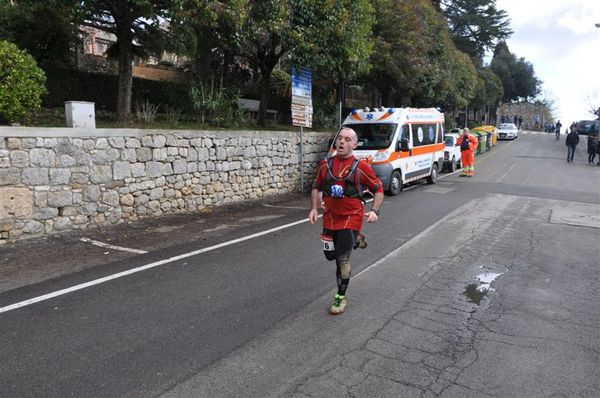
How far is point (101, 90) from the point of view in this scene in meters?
12.9

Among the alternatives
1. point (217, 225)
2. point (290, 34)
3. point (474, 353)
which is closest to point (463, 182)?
point (290, 34)

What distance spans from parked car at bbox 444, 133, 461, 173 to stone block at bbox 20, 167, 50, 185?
16987 mm

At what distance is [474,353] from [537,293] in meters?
2.01

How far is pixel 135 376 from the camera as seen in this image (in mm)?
3510

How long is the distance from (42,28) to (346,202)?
10122 mm

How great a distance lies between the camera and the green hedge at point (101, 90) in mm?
11641

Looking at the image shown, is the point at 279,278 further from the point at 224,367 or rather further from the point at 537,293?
the point at 537,293

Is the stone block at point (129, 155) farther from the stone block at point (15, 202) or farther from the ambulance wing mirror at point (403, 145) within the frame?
the ambulance wing mirror at point (403, 145)

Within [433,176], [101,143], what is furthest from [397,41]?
[101,143]

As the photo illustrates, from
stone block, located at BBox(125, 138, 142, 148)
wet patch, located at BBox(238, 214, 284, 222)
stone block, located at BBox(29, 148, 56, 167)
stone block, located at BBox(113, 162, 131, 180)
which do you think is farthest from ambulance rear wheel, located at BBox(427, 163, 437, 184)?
stone block, located at BBox(29, 148, 56, 167)

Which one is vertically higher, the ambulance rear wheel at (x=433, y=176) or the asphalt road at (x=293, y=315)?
the ambulance rear wheel at (x=433, y=176)

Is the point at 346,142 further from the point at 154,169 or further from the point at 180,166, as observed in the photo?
the point at 180,166

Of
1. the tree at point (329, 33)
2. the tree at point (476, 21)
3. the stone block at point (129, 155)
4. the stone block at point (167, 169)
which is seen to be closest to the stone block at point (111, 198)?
the stone block at point (129, 155)

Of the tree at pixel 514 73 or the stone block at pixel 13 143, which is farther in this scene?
the tree at pixel 514 73
